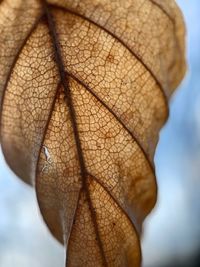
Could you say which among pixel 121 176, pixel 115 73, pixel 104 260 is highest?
pixel 115 73

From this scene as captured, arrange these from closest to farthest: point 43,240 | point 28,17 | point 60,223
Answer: point 28,17 < point 60,223 < point 43,240

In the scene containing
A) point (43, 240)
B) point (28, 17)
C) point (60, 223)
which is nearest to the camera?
point (28, 17)

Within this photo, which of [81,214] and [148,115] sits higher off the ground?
[148,115]

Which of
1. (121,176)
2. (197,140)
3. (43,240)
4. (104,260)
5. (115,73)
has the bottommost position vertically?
(104,260)

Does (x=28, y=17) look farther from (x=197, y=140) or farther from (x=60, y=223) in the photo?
(x=197, y=140)

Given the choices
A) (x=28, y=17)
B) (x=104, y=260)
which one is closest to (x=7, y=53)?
(x=28, y=17)

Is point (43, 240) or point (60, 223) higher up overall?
point (43, 240)

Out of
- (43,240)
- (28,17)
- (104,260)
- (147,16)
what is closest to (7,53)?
(28,17)

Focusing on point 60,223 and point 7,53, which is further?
point 60,223

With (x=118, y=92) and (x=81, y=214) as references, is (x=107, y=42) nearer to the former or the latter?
(x=118, y=92)
